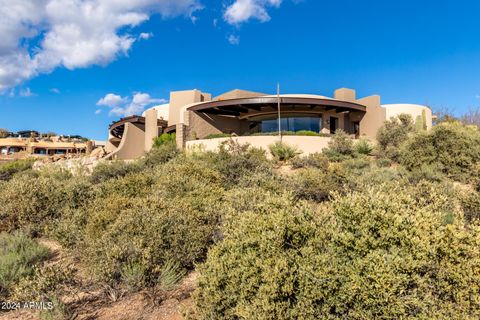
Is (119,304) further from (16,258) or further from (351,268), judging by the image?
(351,268)

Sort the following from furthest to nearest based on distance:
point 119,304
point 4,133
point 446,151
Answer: point 4,133
point 446,151
point 119,304

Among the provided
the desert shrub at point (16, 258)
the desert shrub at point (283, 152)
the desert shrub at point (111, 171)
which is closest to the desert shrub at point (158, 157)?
the desert shrub at point (111, 171)

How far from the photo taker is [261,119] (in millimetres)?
25500

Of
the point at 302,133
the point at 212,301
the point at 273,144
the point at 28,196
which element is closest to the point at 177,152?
the point at 273,144

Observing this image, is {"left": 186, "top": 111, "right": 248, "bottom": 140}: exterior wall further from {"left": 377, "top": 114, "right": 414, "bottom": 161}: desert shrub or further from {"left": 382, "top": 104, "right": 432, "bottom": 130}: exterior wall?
{"left": 382, "top": 104, "right": 432, "bottom": 130}: exterior wall

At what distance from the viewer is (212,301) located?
11.4ft

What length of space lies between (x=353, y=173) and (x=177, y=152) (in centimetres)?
1082

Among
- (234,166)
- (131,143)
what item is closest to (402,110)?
(234,166)

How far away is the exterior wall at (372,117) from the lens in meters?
24.1

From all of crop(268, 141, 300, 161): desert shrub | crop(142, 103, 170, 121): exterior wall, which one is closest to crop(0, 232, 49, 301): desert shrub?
crop(268, 141, 300, 161): desert shrub

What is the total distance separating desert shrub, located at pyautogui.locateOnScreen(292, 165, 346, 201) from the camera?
10.5 m

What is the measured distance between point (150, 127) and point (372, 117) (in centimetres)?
1970

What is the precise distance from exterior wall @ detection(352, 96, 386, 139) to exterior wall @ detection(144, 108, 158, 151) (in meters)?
18.4

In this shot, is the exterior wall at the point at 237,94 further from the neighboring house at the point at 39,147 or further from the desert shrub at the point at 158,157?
the neighboring house at the point at 39,147
